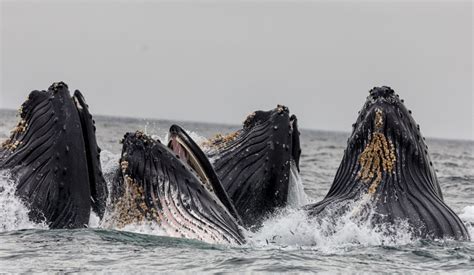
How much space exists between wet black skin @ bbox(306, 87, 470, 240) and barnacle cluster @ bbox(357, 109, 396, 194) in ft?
0.15

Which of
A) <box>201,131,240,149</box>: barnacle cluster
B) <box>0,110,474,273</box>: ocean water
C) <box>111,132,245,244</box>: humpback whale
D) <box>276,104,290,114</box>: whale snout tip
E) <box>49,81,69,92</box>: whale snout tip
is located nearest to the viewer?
<box>0,110,474,273</box>: ocean water

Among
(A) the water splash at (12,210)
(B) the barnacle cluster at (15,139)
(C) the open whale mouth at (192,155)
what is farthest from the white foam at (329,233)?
(B) the barnacle cluster at (15,139)

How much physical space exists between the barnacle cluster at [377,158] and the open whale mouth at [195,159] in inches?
68.9

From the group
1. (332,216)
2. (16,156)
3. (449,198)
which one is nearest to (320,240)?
(332,216)

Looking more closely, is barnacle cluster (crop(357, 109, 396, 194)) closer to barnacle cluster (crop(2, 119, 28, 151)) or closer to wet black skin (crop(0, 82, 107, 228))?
wet black skin (crop(0, 82, 107, 228))

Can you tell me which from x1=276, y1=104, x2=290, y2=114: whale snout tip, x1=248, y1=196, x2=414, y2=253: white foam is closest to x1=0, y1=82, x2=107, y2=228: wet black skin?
x1=248, y1=196, x2=414, y2=253: white foam

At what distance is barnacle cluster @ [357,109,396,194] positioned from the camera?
10867 mm

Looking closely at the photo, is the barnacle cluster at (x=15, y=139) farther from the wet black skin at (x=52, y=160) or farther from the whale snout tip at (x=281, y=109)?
the whale snout tip at (x=281, y=109)

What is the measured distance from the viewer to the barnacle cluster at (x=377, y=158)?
1087cm

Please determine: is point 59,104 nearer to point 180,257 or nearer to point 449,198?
point 180,257

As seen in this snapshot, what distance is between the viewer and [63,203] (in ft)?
33.1

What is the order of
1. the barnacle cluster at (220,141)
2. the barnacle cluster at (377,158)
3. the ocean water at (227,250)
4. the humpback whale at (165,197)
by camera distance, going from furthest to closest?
the barnacle cluster at (220,141)
the barnacle cluster at (377,158)
the humpback whale at (165,197)
the ocean water at (227,250)

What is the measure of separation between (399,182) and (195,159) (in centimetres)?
245

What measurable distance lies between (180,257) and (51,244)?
1.42 meters
